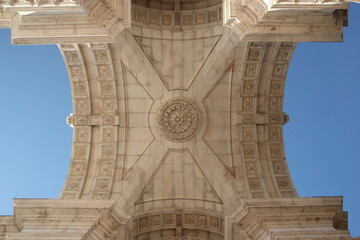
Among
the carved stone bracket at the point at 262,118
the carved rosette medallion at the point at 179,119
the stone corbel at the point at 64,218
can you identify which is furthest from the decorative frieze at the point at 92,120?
the carved stone bracket at the point at 262,118

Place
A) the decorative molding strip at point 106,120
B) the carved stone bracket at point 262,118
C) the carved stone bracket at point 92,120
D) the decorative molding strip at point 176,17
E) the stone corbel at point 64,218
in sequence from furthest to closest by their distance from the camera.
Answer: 1. the carved stone bracket at point 262,118
2. the carved stone bracket at point 92,120
3. the decorative molding strip at point 176,17
4. the decorative molding strip at point 106,120
5. the stone corbel at point 64,218

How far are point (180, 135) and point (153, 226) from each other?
4.56 meters

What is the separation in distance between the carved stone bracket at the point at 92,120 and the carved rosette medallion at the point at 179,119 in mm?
2220

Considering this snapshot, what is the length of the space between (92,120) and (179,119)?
418 centimetres

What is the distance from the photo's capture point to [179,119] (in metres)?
20.3

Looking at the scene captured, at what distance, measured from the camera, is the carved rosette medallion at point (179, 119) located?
20.2 meters

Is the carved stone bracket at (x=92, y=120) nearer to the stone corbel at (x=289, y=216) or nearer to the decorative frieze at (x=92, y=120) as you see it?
the decorative frieze at (x=92, y=120)

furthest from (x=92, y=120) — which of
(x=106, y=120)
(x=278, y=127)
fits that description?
(x=278, y=127)

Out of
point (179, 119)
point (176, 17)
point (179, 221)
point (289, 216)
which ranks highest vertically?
point (176, 17)

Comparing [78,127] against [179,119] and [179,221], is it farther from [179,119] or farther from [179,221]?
[179,221]

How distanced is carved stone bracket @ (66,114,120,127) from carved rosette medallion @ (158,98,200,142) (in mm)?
2220

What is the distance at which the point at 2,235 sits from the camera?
47.3ft

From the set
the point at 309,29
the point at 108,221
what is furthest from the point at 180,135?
the point at 309,29

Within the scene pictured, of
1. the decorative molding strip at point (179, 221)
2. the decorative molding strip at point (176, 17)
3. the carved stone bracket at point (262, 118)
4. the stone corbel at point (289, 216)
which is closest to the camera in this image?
the stone corbel at point (289, 216)
